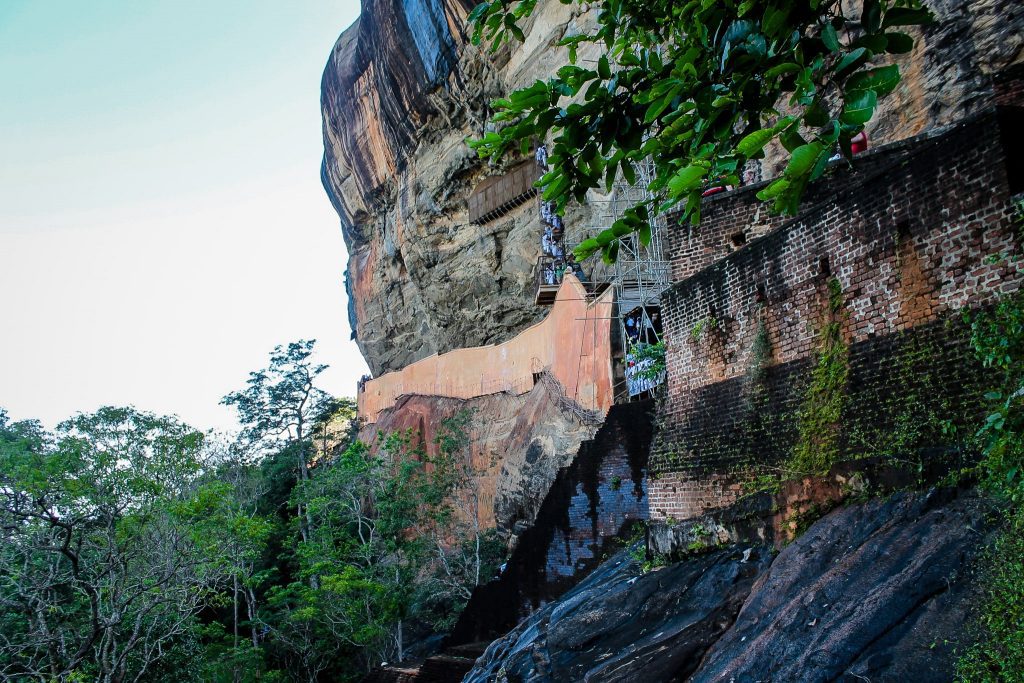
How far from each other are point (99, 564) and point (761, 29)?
12966mm

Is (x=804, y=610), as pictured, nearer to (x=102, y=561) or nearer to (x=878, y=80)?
(x=878, y=80)

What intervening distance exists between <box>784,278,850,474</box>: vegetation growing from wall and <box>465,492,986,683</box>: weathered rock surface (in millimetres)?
659

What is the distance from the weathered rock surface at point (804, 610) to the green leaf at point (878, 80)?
11.3 ft

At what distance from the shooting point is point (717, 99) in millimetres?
3408

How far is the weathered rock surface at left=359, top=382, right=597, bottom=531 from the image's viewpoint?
15.5 metres

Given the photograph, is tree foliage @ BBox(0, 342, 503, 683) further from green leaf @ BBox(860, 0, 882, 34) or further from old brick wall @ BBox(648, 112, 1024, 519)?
green leaf @ BBox(860, 0, 882, 34)

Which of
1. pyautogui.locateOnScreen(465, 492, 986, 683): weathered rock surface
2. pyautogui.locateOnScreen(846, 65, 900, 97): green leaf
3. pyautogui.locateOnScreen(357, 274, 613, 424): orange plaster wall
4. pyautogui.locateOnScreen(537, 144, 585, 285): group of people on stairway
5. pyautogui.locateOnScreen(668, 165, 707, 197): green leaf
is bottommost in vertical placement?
pyautogui.locateOnScreen(465, 492, 986, 683): weathered rock surface

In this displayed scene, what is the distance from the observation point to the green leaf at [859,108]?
2879 millimetres

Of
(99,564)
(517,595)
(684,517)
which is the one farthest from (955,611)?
(99,564)

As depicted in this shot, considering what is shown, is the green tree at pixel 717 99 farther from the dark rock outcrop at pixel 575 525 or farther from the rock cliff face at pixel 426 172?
the rock cliff face at pixel 426 172

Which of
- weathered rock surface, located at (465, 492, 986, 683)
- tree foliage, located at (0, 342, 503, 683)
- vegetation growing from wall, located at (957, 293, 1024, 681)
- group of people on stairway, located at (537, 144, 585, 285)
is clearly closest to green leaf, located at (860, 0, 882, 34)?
vegetation growing from wall, located at (957, 293, 1024, 681)

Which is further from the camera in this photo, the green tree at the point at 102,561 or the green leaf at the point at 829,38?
the green tree at the point at 102,561

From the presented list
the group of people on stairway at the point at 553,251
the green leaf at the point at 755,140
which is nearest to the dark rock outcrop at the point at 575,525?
the group of people on stairway at the point at 553,251

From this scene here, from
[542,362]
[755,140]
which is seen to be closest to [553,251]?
[542,362]
